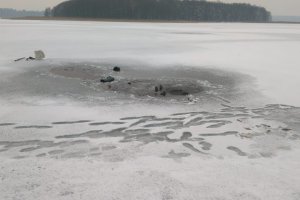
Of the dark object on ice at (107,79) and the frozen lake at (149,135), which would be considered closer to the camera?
the frozen lake at (149,135)

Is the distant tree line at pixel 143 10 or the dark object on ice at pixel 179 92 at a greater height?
the distant tree line at pixel 143 10

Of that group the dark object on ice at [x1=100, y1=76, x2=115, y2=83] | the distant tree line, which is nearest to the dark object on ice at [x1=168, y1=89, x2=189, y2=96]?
the dark object on ice at [x1=100, y1=76, x2=115, y2=83]

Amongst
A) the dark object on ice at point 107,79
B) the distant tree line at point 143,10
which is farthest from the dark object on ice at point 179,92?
the distant tree line at point 143,10

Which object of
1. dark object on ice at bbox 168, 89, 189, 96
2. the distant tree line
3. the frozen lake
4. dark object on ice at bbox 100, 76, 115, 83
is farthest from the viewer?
the distant tree line

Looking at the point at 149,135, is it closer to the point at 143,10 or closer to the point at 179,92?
the point at 179,92

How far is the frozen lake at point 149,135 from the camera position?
481cm

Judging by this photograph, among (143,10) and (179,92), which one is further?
(143,10)

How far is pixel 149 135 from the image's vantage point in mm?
6699

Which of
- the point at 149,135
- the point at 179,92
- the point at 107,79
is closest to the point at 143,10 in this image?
the point at 107,79

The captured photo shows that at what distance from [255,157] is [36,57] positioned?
12686mm

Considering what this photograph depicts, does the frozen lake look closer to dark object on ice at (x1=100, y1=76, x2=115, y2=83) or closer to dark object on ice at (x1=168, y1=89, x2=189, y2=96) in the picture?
dark object on ice at (x1=168, y1=89, x2=189, y2=96)

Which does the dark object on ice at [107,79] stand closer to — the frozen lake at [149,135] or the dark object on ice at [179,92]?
the frozen lake at [149,135]

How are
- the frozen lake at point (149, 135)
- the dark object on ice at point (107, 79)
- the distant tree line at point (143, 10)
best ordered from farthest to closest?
the distant tree line at point (143, 10) → the dark object on ice at point (107, 79) → the frozen lake at point (149, 135)

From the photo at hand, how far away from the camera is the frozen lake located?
15.8 feet
